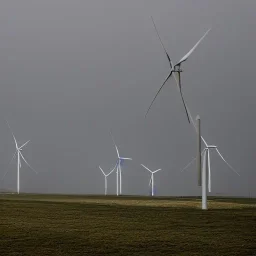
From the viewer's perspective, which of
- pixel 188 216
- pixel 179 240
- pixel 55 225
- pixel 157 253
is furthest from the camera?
pixel 188 216

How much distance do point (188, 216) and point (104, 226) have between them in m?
12.2

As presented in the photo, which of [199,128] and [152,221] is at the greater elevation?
[199,128]

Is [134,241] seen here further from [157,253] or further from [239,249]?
[239,249]

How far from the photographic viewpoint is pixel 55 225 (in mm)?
38094

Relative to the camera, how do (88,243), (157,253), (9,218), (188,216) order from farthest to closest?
(188,216), (9,218), (88,243), (157,253)

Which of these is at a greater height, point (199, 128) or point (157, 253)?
point (199, 128)

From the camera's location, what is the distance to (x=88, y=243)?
30328 millimetres

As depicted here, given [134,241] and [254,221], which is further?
[254,221]

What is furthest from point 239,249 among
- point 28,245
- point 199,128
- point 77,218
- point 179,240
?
point 199,128

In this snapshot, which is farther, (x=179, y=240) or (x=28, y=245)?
(x=179, y=240)

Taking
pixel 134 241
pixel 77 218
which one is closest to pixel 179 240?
pixel 134 241

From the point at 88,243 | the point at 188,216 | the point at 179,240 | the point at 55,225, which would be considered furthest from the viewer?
the point at 188,216

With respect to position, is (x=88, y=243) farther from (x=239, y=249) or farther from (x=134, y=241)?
(x=239, y=249)

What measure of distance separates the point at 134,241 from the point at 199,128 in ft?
68.6
